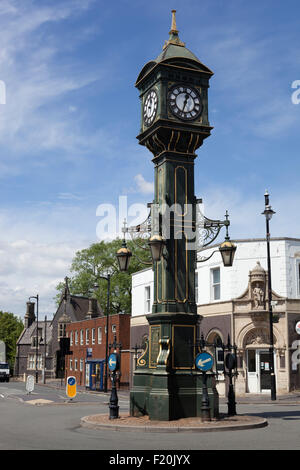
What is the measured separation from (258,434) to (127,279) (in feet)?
178

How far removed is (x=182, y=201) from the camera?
1741 cm

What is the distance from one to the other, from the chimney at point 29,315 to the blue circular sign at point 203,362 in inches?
3285

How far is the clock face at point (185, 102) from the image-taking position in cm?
1761

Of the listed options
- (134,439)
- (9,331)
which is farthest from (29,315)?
(134,439)

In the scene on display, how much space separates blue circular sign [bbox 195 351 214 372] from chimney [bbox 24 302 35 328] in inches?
3285

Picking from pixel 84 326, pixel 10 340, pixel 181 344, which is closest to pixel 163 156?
Result: pixel 181 344

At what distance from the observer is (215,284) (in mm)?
35344

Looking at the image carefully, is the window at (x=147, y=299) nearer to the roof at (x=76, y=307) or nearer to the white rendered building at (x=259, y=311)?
the white rendered building at (x=259, y=311)

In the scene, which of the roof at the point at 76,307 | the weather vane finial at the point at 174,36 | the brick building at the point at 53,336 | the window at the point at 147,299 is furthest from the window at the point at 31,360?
the weather vane finial at the point at 174,36

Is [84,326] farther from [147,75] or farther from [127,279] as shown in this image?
[147,75]

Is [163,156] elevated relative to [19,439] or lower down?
elevated

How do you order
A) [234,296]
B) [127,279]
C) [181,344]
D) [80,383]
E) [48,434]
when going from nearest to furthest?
1. [48,434]
2. [181,344]
3. [234,296]
4. [80,383]
5. [127,279]


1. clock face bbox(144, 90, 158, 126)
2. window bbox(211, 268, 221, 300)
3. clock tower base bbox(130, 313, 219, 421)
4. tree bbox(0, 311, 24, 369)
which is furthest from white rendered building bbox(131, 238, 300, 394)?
tree bbox(0, 311, 24, 369)

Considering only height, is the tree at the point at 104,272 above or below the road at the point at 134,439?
above
